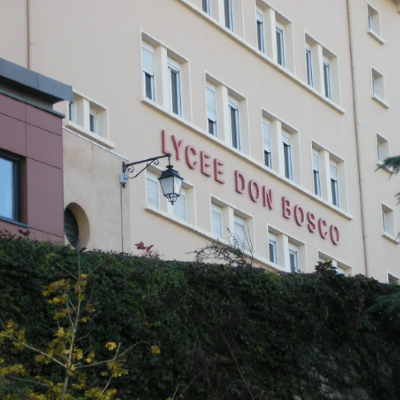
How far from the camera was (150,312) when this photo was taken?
15641mm

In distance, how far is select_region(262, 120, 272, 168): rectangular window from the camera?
29.1 m

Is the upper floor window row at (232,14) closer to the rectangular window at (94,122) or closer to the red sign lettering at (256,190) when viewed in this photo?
the red sign lettering at (256,190)

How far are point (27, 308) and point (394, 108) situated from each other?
80.9 ft

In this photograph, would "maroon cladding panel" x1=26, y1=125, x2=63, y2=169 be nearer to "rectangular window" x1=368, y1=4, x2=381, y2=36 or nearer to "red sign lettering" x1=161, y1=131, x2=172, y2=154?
"red sign lettering" x1=161, y1=131, x2=172, y2=154

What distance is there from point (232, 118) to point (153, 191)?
4754 mm

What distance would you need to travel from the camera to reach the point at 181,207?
984 inches

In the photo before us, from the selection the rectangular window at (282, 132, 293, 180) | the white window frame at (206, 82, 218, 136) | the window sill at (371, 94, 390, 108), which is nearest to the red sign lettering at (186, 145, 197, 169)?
the white window frame at (206, 82, 218, 136)

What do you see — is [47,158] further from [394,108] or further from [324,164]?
[394,108]

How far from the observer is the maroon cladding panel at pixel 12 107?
17.4 meters

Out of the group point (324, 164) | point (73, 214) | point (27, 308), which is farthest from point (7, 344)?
point (324, 164)

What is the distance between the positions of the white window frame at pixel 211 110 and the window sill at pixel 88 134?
4.59 meters

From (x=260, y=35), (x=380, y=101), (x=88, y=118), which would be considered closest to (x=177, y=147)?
(x=88, y=118)

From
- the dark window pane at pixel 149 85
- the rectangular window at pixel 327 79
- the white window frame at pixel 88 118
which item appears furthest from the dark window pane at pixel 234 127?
the rectangular window at pixel 327 79

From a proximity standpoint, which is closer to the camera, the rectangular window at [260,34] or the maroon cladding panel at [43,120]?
the maroon cladding panel at [43,120]
